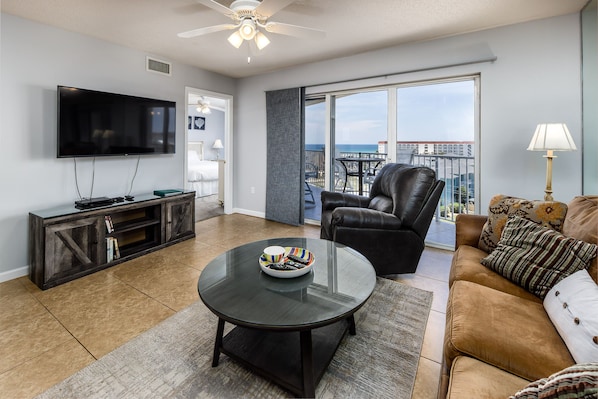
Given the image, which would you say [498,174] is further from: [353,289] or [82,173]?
[82,173]

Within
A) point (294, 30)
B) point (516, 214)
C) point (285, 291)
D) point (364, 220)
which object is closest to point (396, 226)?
point (364, 220)

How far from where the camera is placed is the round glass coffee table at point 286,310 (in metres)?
1.28

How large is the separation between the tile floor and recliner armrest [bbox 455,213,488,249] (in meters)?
0.50

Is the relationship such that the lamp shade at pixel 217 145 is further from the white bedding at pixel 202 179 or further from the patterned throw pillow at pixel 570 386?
the patterned throw pillow at pixel 570 386

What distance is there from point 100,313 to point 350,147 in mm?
3539

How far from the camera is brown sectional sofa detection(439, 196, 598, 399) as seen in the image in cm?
96

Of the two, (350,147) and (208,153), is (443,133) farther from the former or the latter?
(208,153)

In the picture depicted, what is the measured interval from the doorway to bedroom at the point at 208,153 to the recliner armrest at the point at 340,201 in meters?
2.34

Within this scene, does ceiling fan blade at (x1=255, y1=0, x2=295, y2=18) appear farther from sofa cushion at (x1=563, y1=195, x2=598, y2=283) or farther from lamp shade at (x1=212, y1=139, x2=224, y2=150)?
lamp shade at (x1=212, y1=139, x2=224, y2=150)

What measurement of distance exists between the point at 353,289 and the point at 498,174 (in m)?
2.54

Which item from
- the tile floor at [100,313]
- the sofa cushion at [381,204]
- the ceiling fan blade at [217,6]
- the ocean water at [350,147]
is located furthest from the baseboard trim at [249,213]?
the ceiling fan blade at [217,6]

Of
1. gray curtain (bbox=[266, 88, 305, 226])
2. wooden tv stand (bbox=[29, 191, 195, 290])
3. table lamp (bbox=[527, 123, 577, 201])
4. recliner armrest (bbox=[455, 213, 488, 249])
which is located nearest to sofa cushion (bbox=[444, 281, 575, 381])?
recliner armrest (bbox=[455, 213, 488, 249])

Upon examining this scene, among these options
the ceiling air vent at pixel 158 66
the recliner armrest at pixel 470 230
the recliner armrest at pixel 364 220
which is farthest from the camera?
the ceiling air vent at pixel 158 66

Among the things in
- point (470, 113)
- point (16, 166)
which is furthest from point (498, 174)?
point (16, 166)
